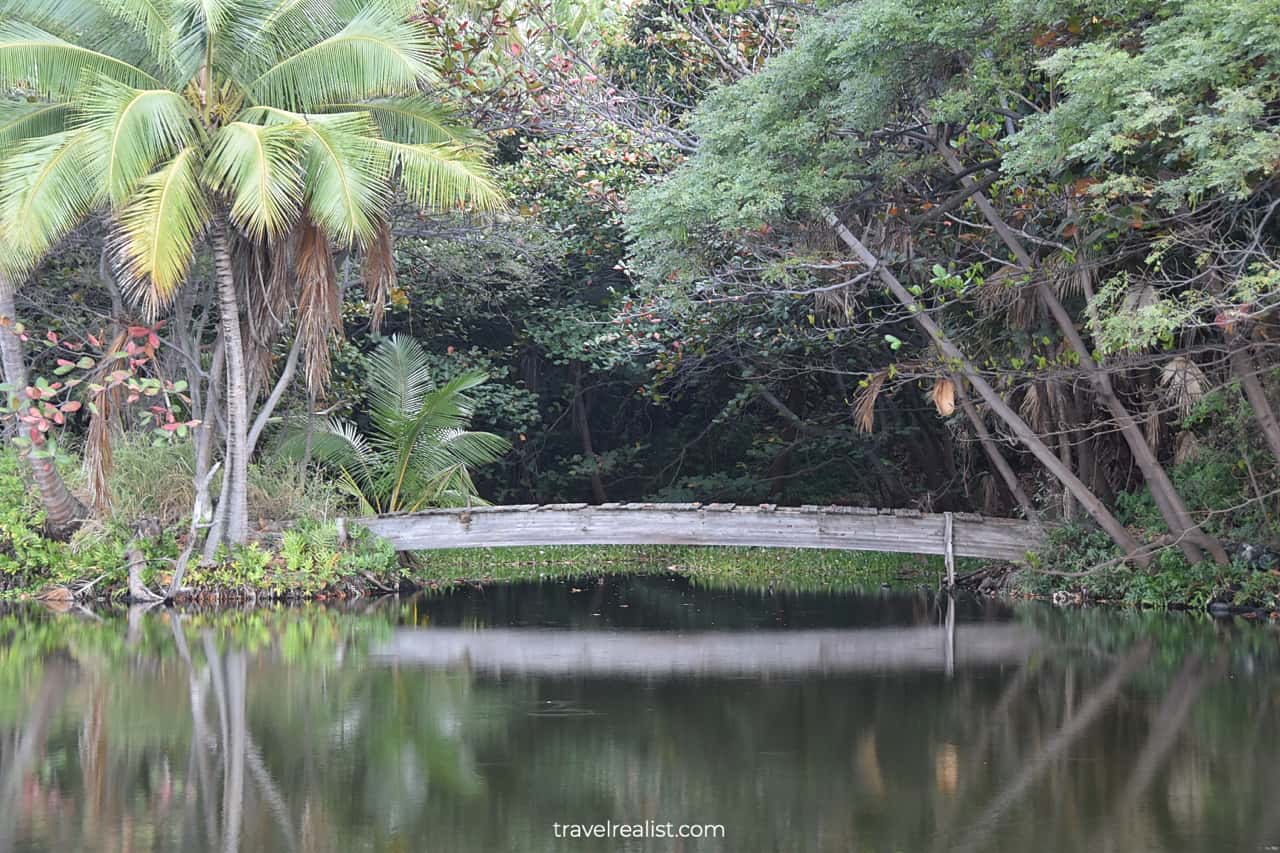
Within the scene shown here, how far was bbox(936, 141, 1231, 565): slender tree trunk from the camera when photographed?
12.9 meters

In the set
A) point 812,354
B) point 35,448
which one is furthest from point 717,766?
point 812,354

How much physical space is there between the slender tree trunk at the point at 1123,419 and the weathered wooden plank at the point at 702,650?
2.14 metres

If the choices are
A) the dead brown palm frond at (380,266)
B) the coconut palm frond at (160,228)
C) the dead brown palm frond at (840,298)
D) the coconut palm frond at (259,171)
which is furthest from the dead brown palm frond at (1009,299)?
the coconut palm frond at (160,228)

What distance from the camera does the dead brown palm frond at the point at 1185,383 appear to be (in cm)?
1307

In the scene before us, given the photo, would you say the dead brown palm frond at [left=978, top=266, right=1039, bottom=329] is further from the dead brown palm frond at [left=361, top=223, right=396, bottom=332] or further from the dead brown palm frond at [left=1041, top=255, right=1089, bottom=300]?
the dead brown palm frond at [left=361, top=223, right=396, bottom=332]

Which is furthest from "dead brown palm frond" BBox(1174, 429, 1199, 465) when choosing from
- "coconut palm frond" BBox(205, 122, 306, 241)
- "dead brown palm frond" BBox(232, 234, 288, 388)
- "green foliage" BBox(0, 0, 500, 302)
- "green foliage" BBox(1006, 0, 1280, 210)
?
"dead brown palm frond" BBox(232, 234, 288, 388)

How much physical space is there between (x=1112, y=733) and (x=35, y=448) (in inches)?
418

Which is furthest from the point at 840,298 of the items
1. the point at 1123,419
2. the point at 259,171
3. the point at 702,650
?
the point at 259,171

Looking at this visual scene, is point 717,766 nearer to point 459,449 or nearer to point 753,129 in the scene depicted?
point 753,129

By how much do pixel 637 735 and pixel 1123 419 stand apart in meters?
7.30

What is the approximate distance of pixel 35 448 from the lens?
44.1ft

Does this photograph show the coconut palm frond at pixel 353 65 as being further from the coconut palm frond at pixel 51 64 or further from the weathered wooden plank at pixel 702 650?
the weathered wooden plank at pixel 702 650

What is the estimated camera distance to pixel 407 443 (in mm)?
17094

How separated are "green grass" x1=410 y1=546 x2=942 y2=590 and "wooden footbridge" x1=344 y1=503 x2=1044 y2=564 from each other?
3.39 ft
